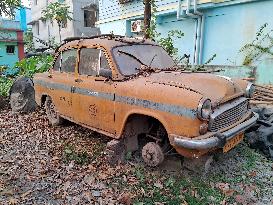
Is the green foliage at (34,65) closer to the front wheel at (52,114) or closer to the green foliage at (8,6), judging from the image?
the green foliage at (8,6)

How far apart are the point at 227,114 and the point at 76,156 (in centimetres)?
259

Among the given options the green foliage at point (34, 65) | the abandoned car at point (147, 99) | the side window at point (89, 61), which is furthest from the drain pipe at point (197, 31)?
the side window at point (89, 61)

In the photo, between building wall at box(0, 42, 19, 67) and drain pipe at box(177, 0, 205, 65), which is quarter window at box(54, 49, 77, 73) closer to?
drain pipe at box(177, 0, 205, 65)

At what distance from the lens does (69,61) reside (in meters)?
6.07

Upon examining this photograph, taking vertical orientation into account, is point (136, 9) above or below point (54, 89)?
above

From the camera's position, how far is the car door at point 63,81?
5.88 meters

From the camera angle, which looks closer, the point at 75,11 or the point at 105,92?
the point at 105,92

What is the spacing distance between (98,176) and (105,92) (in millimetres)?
1330

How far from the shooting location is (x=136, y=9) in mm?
14672

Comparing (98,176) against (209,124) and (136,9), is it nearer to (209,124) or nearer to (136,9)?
(209,124)

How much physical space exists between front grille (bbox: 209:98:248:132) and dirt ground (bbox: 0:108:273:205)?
33.4 inches

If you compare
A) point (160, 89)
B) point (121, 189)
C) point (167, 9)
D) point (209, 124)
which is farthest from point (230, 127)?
point (167, 9)

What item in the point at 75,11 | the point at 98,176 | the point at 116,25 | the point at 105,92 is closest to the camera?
the point at 98,176

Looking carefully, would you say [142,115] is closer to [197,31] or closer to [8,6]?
[197,31]
